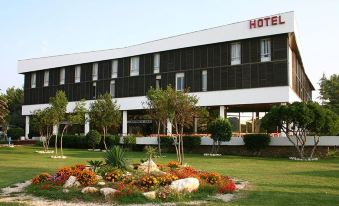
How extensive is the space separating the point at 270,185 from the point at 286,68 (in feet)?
79.4

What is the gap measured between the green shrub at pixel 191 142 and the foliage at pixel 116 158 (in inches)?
924

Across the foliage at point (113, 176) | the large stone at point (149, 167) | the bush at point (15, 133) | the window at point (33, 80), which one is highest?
the window at point (33, 80)

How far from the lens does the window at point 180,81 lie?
45.1 m

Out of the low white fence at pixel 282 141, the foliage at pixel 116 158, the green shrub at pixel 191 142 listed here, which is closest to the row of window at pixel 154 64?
the green shrub at pixel 191 142

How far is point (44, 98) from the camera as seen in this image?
60.0 meters

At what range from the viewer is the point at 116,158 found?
15.5 meters

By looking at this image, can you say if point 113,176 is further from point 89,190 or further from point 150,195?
point 150,195

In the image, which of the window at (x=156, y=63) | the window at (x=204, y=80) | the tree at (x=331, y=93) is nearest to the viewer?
the window at (x=204, y=80)

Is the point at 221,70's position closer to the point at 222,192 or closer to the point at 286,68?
the point at 286,68

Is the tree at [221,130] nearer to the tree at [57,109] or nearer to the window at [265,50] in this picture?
the window at [265,50]

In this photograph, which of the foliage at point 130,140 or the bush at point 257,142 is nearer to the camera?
the bush at point 257,142

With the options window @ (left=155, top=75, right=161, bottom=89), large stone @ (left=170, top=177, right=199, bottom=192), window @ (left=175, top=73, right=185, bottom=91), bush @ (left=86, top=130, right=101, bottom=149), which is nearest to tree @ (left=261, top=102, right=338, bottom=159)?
window @ (left=175, top=73, right=185, bottom=91)

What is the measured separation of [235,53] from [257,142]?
33.7 ft

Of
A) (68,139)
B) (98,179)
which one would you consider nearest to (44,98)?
(68,139)
